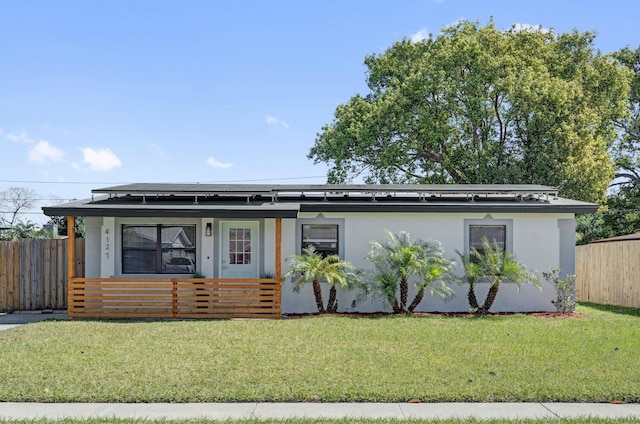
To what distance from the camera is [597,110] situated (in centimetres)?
2383

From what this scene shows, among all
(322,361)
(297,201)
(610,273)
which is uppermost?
(297,201)

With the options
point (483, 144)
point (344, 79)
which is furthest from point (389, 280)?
point (344, 79)

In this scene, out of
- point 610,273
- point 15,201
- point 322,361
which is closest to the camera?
point 322,361

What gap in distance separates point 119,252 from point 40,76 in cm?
868

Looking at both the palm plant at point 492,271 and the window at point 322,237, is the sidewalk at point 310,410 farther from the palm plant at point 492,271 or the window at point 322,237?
the window at point 322,237

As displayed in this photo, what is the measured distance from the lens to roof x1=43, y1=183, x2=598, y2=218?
11.7 metres

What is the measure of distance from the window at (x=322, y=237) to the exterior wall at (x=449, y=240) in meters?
0.19

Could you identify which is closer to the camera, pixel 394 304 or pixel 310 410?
pixel 310 410

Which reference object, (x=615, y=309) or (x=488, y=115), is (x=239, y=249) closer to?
(x=615, y=309)

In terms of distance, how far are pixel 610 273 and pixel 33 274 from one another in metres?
15.3

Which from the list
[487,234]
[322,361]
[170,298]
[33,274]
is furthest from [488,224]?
[33,274]

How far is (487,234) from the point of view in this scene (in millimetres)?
12734

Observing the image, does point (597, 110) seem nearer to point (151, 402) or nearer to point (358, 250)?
point (358, 250)

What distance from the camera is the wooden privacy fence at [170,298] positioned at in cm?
1179
